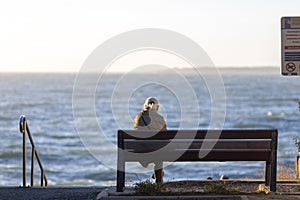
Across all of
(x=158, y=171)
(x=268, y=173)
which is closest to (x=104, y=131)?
(x=158, y=171)

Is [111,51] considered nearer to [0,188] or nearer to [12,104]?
[0,188]

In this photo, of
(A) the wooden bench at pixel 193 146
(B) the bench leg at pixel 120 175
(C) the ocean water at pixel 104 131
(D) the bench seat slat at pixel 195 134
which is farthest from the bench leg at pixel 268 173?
(C) the ocean water at pixel 104 131

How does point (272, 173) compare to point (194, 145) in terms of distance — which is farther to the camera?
point (272, 173)

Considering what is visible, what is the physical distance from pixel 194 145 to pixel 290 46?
2.00 metres

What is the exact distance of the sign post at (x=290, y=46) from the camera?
11.2 m

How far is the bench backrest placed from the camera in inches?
425

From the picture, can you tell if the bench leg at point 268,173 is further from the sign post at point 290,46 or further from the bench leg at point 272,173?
the sign post at point 290,46

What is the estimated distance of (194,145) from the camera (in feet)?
35.7

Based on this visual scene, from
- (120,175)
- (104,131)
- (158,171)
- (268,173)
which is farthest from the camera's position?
(104,131)

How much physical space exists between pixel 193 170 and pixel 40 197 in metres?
21.5

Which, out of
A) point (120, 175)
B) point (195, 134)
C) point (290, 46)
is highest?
point (290, 46)

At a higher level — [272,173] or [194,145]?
[194,145]

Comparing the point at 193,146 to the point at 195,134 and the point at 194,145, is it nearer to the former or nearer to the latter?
the point at 194,145

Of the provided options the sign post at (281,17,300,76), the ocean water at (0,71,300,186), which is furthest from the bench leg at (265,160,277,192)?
the ocean water at (0,71,300,186)
